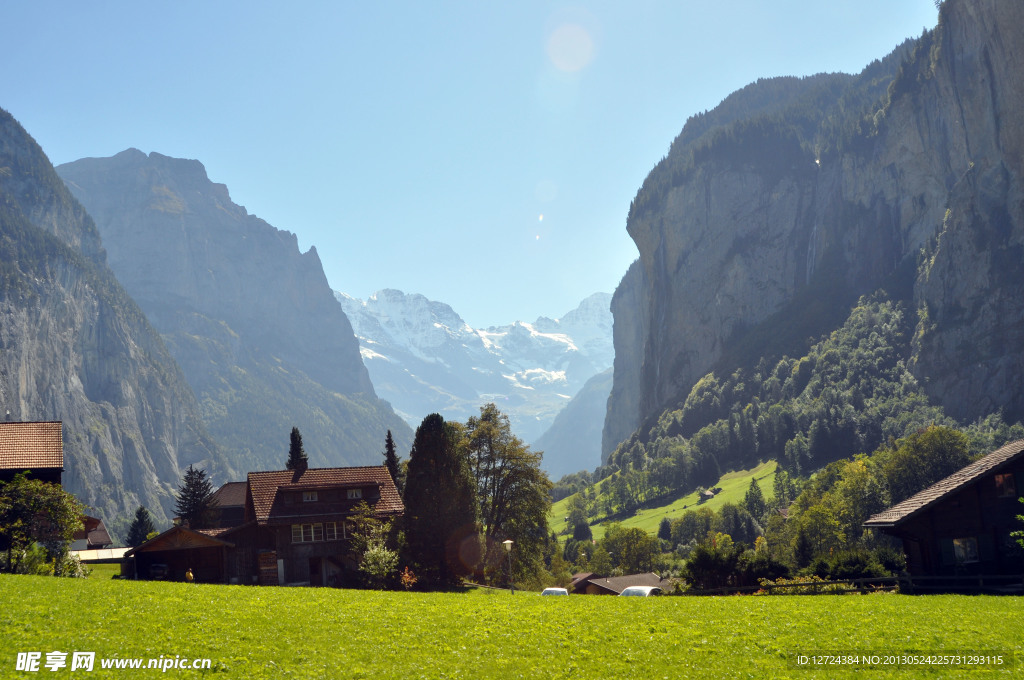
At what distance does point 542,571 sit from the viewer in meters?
61.3

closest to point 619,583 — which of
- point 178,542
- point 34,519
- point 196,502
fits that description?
point 178,542

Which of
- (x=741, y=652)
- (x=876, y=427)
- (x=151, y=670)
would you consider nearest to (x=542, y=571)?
(x=741, y=652)

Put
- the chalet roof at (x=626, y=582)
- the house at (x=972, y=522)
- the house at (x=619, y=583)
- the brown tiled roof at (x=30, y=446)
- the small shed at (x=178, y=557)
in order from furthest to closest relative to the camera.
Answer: the chalet roof at (x=626, y=582), the house at (x=619, y=583), the small shed at (x=178, y=557), the brown tiled roof at (x=30, y=446), the house at (x=972, y=522)

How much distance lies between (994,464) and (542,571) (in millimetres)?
35814

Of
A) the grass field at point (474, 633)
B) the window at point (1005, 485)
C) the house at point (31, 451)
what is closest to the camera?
the grass field at point (474, 633)

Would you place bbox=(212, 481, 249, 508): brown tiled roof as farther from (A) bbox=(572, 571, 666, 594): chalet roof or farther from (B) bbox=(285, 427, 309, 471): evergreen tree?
(A) bbox=(572, 571, 666, 594): chalet roof

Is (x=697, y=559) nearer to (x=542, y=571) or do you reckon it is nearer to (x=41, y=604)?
(x=542, y=571)

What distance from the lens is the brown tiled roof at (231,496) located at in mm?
93312

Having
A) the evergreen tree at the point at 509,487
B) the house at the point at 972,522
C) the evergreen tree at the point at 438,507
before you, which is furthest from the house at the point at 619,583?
the house at the point at 972,522

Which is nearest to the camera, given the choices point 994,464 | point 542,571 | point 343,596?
point 343,596

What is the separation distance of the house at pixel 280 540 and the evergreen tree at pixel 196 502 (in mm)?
37558

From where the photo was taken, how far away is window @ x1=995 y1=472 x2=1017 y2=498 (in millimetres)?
37000

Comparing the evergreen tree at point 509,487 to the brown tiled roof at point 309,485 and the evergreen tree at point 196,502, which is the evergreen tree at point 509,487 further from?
the evergreen tree at point 196,502

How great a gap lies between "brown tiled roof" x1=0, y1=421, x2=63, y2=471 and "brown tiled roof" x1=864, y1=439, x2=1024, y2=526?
49742mm
